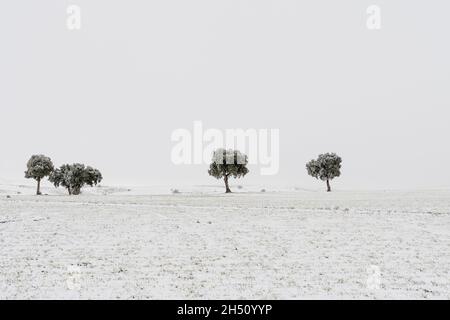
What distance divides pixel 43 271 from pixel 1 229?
1283 cm

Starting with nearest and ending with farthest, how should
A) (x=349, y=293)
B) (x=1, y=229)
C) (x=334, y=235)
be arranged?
1. (x=349, y=293)
2. (x=334, y=235)
3. (x=1, y=229)

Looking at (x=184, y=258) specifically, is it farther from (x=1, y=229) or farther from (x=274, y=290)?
(x=1, y=229)

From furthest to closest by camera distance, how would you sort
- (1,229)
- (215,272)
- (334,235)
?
(1,229) → (334,235) → (215,272)

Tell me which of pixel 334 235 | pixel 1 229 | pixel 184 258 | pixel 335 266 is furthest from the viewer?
pixel 1 229

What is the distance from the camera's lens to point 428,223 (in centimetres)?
2469

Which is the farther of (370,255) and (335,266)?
(370,255)

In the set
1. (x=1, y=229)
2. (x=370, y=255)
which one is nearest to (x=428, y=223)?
(x=370, y=255)
